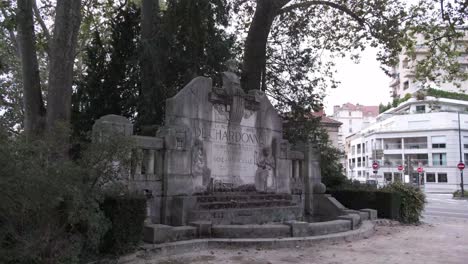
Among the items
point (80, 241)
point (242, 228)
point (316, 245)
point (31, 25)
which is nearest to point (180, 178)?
point (242, 228)

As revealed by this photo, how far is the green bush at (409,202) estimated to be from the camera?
1530 centimetres

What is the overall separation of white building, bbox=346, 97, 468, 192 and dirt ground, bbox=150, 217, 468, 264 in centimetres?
5275

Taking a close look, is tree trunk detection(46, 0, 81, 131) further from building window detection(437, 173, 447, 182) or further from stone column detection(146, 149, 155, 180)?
building window detection(437, 173, 447, 182)

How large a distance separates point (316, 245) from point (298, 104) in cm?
1004

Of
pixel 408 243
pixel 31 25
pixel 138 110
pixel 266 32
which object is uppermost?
pixel 266 32

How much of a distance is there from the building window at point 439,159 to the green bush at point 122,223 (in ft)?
224

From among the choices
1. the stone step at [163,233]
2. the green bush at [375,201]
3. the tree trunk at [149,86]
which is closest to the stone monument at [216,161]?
the stone step at [163,233]

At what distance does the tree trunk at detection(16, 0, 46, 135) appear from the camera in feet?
35.6

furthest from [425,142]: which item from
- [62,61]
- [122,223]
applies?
[122,223]

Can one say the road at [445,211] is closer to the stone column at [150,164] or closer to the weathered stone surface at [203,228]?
the weathered stone surface at [203,228]

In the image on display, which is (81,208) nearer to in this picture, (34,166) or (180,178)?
(34,166)

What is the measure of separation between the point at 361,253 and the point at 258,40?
32.9 feet

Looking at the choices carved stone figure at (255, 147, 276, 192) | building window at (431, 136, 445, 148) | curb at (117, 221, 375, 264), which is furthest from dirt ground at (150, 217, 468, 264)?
building window at (431, 136, 445, 148)

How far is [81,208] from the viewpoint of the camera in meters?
5.85
